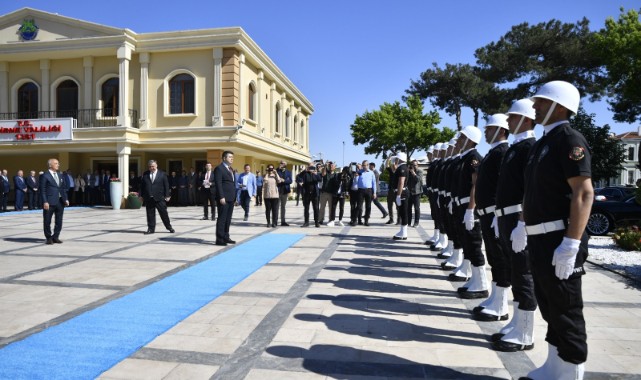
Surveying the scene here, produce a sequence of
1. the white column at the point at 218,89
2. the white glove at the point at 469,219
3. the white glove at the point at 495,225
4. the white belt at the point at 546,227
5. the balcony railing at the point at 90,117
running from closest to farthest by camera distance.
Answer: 1. the white belt at the point at 546,227
2. the white glove at the point at 495,225
3. the white glove at the point at 469,219
4. the white column at the point at 218,89
5. the balcony railing at the point at 90,117

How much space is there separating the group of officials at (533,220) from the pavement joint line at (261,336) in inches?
81.8

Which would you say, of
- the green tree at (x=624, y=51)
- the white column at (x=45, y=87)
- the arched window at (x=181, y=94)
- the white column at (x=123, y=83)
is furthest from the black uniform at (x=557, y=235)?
the white column at (x=45, y=87)

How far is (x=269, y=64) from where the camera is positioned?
2719 cm

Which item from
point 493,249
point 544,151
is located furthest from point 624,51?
point 544,151

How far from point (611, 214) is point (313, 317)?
11.2 metres

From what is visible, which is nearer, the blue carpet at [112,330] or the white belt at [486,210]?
the blue carpet at [112,330]

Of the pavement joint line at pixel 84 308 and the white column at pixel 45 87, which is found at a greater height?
the white column at pixel 45 87

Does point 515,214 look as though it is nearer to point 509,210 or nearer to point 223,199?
point 509,210

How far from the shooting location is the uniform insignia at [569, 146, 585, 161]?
295 cm

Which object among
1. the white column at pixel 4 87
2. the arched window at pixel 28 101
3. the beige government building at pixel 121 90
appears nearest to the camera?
→ the beige government building at pixel 121 90

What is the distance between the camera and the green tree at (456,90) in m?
34.0

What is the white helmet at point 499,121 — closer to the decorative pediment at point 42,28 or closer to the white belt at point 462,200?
A: the white belt at point 462,200

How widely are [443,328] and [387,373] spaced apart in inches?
51.6

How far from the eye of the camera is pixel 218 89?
21812mm
